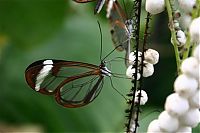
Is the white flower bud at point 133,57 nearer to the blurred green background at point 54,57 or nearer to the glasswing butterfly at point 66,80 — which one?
the glasswing butterfly at point 66,80

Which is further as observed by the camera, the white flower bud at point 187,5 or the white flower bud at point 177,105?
the white flower bud at point 187,5

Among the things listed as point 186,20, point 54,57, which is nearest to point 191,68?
point 186,20

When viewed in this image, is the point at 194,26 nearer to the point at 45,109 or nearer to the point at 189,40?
the point at 189,40

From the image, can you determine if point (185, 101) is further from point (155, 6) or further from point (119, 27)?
point (119, 27)

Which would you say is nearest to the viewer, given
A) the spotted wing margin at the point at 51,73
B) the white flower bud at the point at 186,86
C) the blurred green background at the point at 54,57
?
the white flower bud at the point at 186,86

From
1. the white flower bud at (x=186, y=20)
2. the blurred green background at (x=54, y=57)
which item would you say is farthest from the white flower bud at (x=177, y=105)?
the blurred green background at (x=54, y=57)

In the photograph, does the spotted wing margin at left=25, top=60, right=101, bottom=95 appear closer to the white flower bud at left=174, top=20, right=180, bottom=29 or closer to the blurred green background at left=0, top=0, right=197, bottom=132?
the white flower bud at left=174, top=20, right=180, bottom=29
